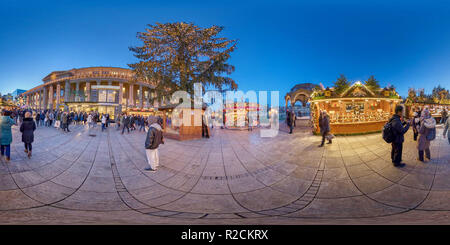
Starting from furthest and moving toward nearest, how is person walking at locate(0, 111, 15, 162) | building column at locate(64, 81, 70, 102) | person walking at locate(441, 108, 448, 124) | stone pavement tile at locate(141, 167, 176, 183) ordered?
building column at locate(64, 81, 70, 102) < person walking at locate(0, 111, 15, 162) < stone pavement tile at locate(141, 167, 176, 183) < person walking at locate(441, 108, 448, 124)

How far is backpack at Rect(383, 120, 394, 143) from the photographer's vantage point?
4.45 ft

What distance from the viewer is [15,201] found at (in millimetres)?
1440

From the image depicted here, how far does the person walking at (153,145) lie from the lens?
245 centimetres

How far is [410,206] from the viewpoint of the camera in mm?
1099

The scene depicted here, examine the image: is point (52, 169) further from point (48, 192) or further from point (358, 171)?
point (358, 171)

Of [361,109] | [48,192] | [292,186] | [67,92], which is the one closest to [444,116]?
[361,109]

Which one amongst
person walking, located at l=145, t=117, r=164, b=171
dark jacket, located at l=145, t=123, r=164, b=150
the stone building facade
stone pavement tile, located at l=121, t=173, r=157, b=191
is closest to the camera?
stone pavement tile, located at l=121, t=173, r=157, b=191

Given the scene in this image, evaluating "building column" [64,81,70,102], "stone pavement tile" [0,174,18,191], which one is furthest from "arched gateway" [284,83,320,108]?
"building column" [64,81,70,102]

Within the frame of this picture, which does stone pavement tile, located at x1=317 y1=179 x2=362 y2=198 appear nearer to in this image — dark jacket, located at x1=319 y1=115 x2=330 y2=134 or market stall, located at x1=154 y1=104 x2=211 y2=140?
dark jacket, located at x1=319 y1=115 x2=330 y2=134

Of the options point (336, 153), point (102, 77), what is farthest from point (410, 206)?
point (102, 77)

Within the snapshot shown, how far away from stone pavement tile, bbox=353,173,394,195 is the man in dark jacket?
0.22 m

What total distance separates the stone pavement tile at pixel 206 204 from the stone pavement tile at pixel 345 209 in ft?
1.58

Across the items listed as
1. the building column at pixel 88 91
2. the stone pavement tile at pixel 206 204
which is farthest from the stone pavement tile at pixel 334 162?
the building column at pixel 88 91
